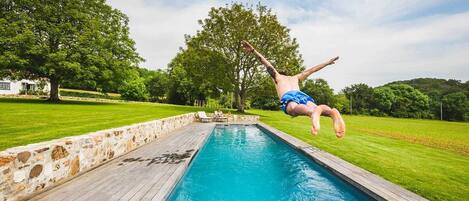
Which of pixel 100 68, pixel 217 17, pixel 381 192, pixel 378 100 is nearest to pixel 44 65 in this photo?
pixel 100 68

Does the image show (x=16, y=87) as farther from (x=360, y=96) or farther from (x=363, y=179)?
(x=360, y=96)

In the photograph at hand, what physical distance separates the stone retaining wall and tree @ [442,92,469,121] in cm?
6571

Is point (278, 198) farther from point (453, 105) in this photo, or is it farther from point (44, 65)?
point (453, 105)

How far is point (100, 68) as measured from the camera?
85.3 ft

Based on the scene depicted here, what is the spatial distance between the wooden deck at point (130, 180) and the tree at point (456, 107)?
2533 inches

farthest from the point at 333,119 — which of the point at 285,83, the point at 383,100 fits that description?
the point at 383,100

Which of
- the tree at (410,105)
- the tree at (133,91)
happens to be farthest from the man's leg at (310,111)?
the tree at (410,105)

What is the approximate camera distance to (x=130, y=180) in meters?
4.94

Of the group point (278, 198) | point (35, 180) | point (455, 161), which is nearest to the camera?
point (35, 180)

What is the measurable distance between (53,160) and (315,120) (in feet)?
14.6

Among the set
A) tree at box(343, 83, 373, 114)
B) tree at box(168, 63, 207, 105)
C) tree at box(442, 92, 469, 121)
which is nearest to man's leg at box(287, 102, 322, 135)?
tree at box(168, 63, 207, 105)

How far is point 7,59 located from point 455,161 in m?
28.8

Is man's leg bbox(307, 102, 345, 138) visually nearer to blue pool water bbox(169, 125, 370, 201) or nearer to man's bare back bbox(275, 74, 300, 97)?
man's bare back bbox(275, 74, 300, 97)

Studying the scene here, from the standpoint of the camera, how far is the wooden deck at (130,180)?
13.4 feet
